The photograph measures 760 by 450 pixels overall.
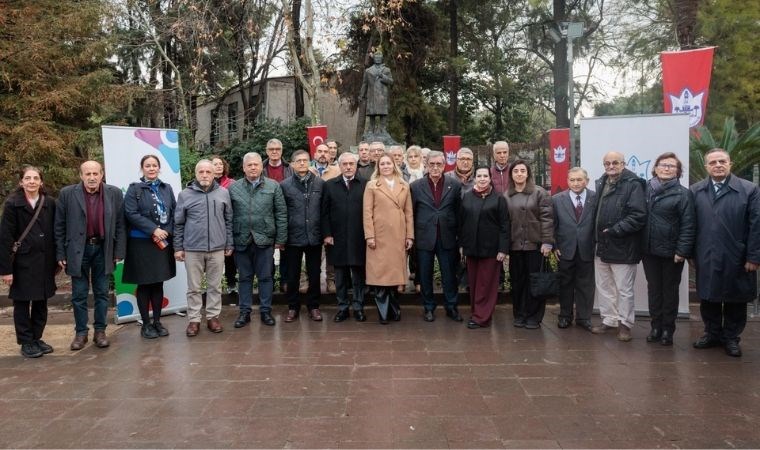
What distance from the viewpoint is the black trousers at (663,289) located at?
5.33 meters

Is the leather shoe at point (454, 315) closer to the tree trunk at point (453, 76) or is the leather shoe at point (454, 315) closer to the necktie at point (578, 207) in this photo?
the necktie at point (578, 207)

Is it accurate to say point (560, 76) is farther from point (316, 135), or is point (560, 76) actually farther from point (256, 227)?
point (256, 227)

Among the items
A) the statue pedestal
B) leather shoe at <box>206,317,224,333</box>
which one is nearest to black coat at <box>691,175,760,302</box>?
leather shoe at <box>206,317,224,333</box>

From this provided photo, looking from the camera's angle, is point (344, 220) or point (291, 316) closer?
point (344, 220)

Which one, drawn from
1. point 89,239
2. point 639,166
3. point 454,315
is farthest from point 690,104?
point 89,239

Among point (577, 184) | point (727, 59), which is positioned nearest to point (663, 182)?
point (577, 184)

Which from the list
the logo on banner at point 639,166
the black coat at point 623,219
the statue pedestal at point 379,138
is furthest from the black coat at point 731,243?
the statue pedestal at point 379,138

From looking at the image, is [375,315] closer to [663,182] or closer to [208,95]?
[663,182]

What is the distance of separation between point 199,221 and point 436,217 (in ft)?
8.36

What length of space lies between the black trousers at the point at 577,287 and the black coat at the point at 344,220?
220 centimetres

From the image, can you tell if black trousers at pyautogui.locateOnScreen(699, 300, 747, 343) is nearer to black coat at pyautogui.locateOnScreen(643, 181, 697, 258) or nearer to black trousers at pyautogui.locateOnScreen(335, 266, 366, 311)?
black coat at pyautogui.locateOnScreen(643, 181, 697, 258)

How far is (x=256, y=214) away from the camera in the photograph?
19.9ft

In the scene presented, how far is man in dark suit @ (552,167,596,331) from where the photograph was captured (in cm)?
580

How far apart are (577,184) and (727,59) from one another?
14.3m
